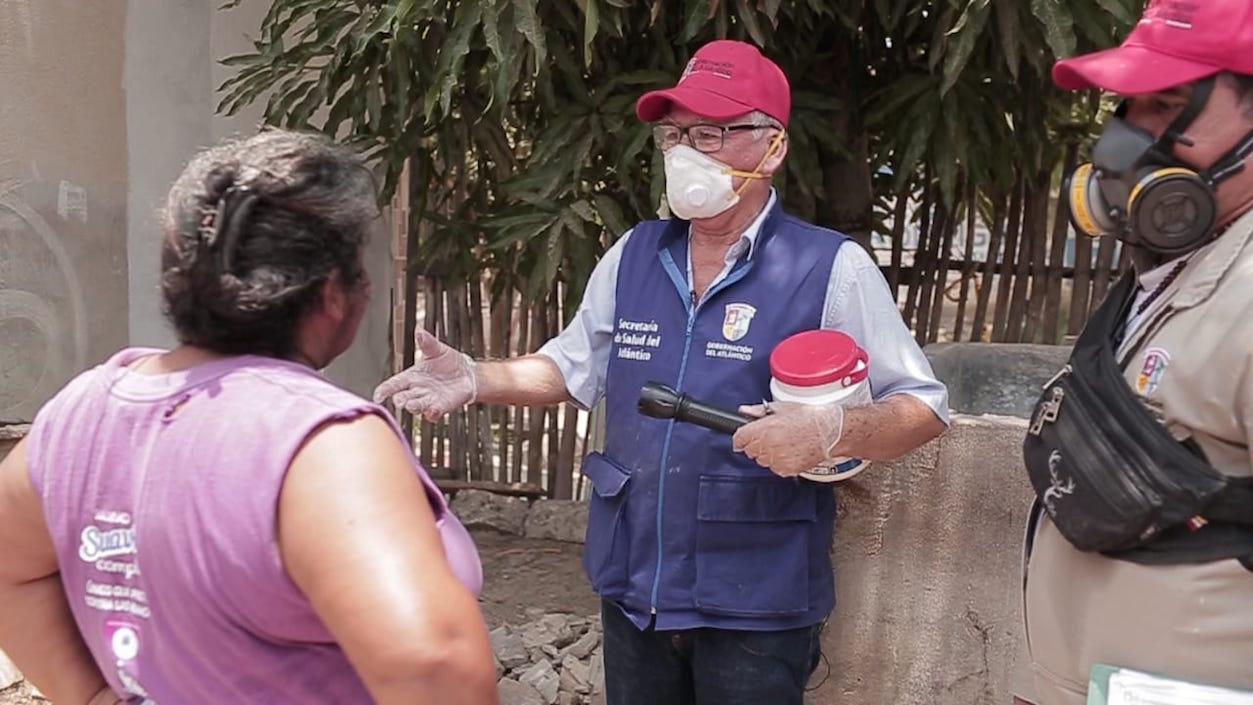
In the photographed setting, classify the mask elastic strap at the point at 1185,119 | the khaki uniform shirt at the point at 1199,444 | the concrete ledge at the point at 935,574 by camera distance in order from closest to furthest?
the khaki uniform shirt at the point at 1199,444
the mask elastic strap at the point at 1185,119
the concrete ledge at the point at 935,574

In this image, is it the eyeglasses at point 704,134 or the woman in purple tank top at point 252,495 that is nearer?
the woman in purple tank top at point 252,495

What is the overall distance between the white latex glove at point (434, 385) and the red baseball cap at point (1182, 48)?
1.42 meters

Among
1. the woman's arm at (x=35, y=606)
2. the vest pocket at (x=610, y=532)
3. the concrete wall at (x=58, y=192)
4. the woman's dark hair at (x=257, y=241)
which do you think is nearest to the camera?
the woman's dark hair at (x=257, y=241)

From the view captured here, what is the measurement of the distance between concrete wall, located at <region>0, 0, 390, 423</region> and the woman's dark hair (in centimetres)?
395

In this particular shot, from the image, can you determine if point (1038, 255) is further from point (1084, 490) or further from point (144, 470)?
point (144, 470)

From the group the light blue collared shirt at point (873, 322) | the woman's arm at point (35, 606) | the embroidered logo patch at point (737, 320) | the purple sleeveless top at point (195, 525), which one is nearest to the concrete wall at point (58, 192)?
the light blue collared shirt at point (873, 322)

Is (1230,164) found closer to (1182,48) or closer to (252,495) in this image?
(1182,48)

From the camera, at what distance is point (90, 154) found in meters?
5.46

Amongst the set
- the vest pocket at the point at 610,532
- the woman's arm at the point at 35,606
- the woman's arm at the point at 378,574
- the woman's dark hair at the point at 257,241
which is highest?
the woman's dark hair at the point at 257,241

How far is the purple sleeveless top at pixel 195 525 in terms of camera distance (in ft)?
4.56

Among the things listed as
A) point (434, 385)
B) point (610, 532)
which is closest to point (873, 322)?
point (610, 532)

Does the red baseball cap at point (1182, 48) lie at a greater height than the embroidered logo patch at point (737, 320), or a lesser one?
greater

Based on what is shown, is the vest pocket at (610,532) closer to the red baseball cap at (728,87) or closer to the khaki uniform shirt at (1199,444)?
the red baseball cap at (728,87)

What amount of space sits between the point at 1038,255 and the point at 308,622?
462 centimetres
